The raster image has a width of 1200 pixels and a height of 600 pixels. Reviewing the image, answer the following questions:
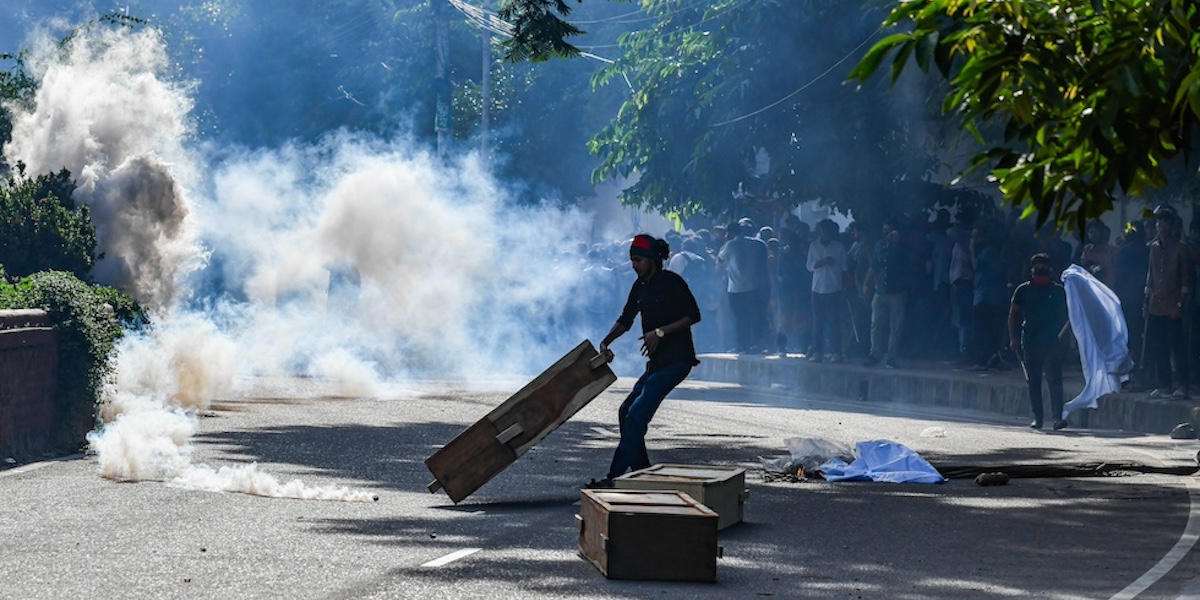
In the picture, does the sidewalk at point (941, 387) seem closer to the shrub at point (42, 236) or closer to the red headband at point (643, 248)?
the red headband at point (643, 248)

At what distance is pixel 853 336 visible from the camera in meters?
28.4

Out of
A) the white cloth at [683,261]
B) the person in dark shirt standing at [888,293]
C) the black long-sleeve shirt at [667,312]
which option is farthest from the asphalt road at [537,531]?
the white cloth at [683,261]

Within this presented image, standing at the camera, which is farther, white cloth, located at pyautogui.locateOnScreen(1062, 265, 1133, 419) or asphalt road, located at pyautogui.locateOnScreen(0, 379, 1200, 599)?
white cloth, located at pyautogui.locateOnScreen(1062, 265, 1133, 419)

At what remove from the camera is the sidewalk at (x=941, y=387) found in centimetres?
1977

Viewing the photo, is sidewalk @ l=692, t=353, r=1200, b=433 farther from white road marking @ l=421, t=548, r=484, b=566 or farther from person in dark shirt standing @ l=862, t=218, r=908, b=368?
white road marking @ l=421, t=548, r=484, b=566

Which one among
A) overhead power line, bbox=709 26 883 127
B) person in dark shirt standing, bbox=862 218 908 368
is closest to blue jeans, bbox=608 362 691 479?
person in dark shirt standing, bbox=862 218 908 368

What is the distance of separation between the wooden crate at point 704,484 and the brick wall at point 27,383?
5.49m

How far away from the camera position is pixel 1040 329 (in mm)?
19266

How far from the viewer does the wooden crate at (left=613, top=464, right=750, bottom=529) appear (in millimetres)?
9984

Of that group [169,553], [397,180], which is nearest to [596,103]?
[397,180]

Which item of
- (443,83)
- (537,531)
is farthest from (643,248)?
(443,83)

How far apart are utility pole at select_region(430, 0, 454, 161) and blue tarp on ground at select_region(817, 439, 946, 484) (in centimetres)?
3257

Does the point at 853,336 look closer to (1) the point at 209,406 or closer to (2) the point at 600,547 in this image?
(1) the point at 209,406

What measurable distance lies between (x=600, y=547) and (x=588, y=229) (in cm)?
5113
